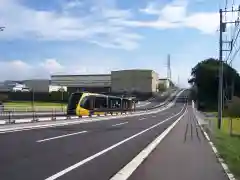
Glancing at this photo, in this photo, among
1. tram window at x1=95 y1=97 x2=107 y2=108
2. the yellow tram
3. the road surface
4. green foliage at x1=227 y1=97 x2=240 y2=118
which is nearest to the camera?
the road surface

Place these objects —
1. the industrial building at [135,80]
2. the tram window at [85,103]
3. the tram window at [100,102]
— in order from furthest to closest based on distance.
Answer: the industrial building at [135,80] → the tram window at [100,102] → the tram window at [85,103]

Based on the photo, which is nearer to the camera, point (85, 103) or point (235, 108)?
point (235, 108)

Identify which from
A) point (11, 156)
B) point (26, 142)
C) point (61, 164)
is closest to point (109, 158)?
point (61, 164)

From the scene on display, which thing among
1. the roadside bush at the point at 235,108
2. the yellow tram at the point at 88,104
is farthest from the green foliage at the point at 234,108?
the yellow tram at the point at 88,104

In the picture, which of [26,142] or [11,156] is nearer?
[11,156]

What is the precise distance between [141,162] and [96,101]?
41555mm

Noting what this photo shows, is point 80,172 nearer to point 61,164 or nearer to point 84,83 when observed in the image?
point 61,164

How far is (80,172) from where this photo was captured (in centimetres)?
1002

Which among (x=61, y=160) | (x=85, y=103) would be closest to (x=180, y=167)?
(x=61, y=160)

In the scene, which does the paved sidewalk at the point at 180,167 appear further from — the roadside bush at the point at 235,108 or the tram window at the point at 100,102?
the tram window at the point at 100,102

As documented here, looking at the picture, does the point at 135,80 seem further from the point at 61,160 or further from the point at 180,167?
the point at 180,167

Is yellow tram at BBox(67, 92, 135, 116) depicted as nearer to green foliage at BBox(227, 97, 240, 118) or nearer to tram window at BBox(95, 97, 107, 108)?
tram window at BBox(95, 97, 107, 108)

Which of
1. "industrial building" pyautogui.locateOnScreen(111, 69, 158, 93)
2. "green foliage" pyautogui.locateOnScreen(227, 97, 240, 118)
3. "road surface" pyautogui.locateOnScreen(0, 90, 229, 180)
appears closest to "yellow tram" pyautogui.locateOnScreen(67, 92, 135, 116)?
"green foliage" pyautogui.locateOnScreen(227, 97, 240, 118)

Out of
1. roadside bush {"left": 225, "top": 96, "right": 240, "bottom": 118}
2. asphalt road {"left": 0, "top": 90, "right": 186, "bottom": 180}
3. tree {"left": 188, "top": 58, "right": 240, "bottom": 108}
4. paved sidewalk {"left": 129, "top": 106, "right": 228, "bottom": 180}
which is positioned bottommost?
paved sidewalk {"left": 129, "top": 106, "right": 228, "bottom": 180}
